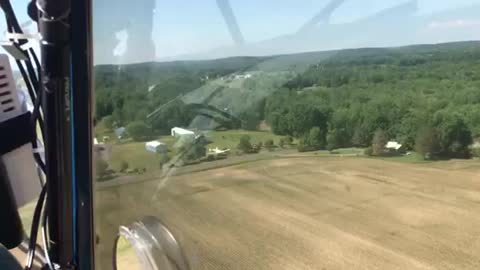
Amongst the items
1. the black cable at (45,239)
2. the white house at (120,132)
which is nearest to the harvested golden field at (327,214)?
the white house at (120,132)

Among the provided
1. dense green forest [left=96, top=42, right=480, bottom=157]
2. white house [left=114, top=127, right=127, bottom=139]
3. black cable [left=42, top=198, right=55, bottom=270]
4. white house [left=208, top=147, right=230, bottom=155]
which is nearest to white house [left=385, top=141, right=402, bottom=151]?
dense green forest [left=96, top=42, right=480, bottom=157]

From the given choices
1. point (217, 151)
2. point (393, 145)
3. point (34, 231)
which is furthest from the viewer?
point (34, 231)

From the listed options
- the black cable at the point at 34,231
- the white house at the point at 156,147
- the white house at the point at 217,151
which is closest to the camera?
the white house at the point at 217,151

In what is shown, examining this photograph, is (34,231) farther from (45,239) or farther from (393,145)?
(393,145)

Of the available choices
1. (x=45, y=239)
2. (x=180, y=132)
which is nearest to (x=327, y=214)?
(x=180, y=132)

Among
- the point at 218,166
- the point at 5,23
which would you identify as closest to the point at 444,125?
the point at 218,166

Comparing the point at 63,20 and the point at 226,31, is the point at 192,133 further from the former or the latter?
the point at 63,20

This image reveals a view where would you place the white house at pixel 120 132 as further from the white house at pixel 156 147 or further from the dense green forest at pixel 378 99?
the dense green forest at pixel 378 99
